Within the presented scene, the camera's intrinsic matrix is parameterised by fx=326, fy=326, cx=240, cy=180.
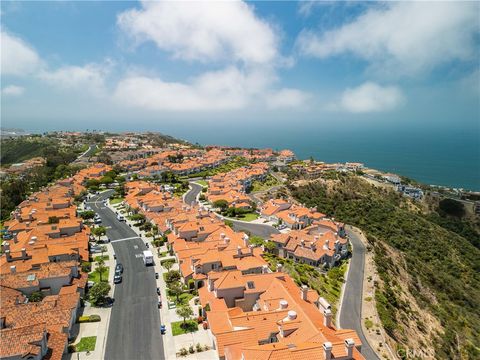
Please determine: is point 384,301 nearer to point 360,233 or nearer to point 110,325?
point 360,233

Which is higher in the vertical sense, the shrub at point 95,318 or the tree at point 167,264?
the tree at point 167,264

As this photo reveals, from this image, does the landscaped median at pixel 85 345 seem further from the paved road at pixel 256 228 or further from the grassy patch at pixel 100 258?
the paved road at pixel 256 228

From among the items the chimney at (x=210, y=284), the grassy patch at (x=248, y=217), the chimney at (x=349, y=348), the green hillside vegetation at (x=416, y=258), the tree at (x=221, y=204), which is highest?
the chimney at (x=349, y=348)

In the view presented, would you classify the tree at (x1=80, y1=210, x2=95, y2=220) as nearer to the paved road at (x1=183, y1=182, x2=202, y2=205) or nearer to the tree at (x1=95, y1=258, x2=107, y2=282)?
the tree at (x1=95, y1=258, x2=107, y2=282)

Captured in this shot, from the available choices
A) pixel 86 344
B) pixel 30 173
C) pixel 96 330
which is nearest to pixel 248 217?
pixel 96 330

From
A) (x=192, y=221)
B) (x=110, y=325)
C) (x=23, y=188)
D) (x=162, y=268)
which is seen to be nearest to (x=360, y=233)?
(x=192, y=221)

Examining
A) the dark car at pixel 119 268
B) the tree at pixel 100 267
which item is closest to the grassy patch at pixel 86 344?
the tree at pixel 100 267
